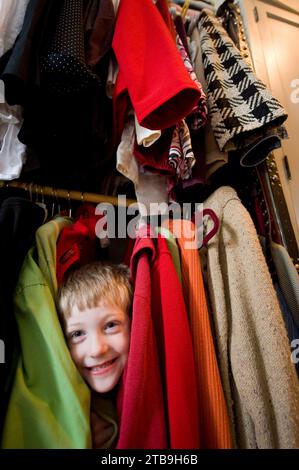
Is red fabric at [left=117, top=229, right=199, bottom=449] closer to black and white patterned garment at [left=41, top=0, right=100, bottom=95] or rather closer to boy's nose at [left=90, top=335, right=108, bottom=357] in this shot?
boy's nose at [left=90, top=335, right=108, bottom=357]

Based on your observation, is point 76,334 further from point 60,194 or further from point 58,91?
point 58,91

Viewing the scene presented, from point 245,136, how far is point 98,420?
2.27ft

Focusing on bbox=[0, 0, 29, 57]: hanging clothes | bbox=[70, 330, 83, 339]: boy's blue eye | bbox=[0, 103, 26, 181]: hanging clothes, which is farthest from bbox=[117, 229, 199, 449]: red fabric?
bbox=[0, 0, 29, 57]: hanging clothes

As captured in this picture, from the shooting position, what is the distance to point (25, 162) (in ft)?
1.91

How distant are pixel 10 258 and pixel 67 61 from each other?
1.22 feet

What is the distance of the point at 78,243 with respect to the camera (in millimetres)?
605

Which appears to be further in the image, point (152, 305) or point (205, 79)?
point (205, 79)

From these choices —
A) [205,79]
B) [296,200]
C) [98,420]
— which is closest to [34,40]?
[205,79]

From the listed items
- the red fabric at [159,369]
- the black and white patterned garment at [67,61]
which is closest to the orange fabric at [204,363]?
the red fabric at [159,369]

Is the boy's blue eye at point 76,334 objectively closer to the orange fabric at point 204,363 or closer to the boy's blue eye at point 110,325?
the boy's blue eye at point 110,325

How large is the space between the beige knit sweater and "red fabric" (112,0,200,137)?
271 mm

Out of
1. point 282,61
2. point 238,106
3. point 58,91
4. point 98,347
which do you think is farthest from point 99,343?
point 282,61

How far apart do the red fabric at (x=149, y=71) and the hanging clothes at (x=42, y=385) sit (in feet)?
1.22

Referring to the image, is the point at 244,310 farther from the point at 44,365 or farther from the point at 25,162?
the point at 25,162
